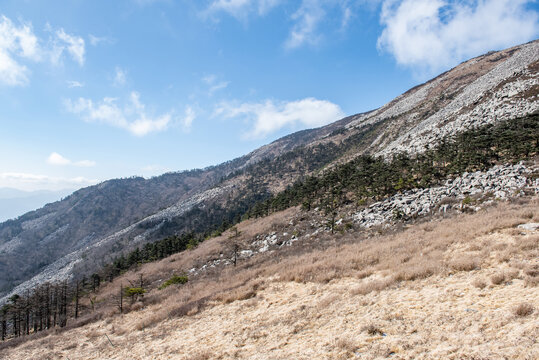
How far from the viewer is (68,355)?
41.4 feet

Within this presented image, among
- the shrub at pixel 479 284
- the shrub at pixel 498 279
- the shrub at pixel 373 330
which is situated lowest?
the shrub at pixel 373 330

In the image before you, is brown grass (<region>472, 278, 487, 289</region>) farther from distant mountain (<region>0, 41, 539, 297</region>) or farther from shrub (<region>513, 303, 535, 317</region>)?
distant mountain (<region>0, 41, 539, 297</region>)

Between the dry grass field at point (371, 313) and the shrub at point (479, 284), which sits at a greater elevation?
the shrub at point (479, 284)

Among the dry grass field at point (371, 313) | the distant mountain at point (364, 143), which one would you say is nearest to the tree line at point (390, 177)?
the distant mountain at point (364, 143)

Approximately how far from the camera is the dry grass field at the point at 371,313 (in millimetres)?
6098

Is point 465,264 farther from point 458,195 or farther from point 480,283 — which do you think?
point 458,195

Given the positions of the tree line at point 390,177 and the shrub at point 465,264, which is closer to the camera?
the shrub at point 465,264

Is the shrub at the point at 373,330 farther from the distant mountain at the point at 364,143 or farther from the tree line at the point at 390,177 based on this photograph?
the distant mountain at the point at 364,143

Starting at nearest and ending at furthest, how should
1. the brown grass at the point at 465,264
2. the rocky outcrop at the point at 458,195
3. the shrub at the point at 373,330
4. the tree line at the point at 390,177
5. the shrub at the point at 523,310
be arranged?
1. the shrub at the point at 523,310
2. the shrub at the point at 373,330
3. the brown grass at the point at 465,264
4. the rocky outcrop at the point at 458,195
5. the tree line at the point at 390,177

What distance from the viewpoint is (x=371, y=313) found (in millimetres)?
8344

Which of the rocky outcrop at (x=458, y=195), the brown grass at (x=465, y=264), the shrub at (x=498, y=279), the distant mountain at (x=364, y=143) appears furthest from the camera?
the distant mountain at (x=364, y=143)

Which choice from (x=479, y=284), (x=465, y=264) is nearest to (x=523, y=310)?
(x=479, y=284)

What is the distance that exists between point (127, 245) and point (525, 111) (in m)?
159

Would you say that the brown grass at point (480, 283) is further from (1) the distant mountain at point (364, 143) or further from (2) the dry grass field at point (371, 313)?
(1) the distant mountain at point (364, 143)
